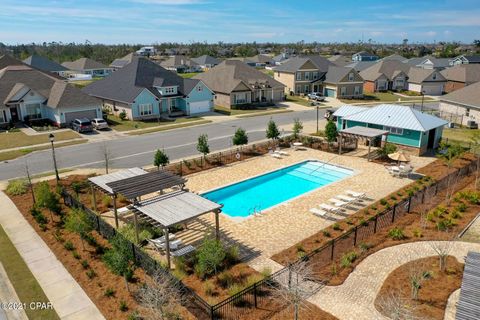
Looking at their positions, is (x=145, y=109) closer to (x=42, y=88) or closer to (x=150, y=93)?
(x=150, y=93)

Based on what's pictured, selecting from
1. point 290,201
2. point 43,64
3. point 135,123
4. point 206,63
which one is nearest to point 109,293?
point 290,201

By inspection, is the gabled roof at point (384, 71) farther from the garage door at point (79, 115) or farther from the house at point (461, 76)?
the garage door at point (79, 115)

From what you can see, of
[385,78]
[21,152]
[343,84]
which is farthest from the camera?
[385,78]

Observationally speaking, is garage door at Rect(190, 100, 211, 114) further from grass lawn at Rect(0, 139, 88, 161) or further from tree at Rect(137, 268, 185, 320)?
tree at Rect(137, 268, 185, 320)

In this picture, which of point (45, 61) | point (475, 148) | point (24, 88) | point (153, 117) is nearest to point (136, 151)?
point (153, 117)

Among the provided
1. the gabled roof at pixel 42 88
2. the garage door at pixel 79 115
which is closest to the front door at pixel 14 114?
the gabled roof at pixel 42 88

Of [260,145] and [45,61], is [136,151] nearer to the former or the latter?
[260,145]
